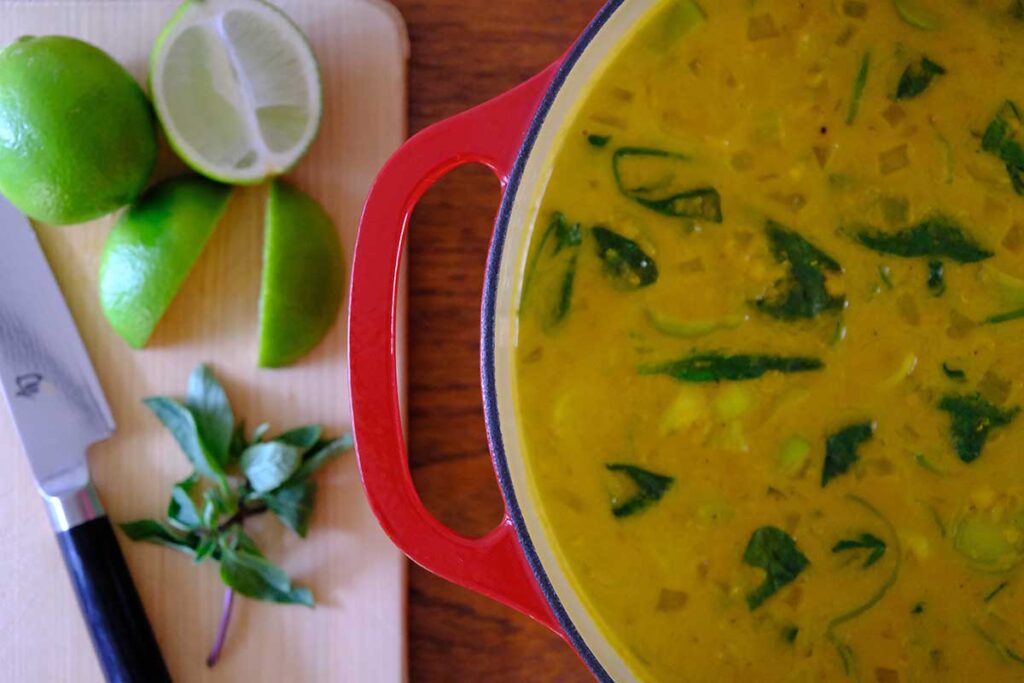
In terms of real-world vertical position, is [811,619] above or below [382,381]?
below

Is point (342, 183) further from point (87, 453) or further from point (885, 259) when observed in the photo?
point (885, 259)

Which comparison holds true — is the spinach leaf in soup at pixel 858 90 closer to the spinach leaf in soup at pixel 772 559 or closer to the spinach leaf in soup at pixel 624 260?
the spinach leaf in soup at pixel 624 260

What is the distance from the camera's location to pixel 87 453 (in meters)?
1.11

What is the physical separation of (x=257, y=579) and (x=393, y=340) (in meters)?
0.39

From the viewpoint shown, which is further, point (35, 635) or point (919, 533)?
point (35, 635)

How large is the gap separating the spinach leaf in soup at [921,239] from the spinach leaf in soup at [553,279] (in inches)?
10.6

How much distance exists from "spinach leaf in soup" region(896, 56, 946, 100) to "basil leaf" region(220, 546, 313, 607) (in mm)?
859

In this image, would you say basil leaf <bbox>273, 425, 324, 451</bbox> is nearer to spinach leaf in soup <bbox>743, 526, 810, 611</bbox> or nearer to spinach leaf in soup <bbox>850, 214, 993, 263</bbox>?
spinach leaf in soup <bbox>743, 526, 810, 611</bbox>

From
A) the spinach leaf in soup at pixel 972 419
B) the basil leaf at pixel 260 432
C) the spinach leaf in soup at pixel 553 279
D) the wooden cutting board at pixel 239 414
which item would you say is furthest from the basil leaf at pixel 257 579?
the spinach leaf in soup at pixel 972 419

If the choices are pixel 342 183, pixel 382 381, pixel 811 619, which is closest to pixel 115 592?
pixel 382 381

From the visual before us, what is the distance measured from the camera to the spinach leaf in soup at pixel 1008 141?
85 cm

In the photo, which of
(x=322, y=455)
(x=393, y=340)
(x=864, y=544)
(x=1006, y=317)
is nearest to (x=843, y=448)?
(x=864, y=544)

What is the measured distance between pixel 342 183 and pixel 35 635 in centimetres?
68

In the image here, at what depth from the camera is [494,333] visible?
2.77ft
